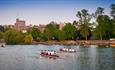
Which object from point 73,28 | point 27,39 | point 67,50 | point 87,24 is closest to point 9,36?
point 27,39

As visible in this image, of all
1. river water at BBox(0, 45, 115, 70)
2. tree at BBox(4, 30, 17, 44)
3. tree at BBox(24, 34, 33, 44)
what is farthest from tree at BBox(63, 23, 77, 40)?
river water at BBox(0, 45, 115, 70)

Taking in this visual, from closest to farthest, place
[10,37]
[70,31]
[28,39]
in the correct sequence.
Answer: [70,31], [28,39], [10,37]

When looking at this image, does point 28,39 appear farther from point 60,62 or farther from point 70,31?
point 60,62

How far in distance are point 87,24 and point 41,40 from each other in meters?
32.7

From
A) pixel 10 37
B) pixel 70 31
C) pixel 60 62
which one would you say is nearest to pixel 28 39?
pixel 10 37

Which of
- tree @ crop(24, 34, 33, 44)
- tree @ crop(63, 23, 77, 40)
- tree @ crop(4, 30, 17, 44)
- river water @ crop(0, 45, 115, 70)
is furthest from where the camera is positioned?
tree @ crop(4, 30, 17, 44)

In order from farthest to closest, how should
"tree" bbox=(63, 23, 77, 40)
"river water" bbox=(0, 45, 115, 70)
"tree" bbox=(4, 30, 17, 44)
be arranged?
"tree" bbox=(4, 30, 17, 44)
"tree" bbox=(63, 23, 77, 40)
"river water" bbox=(0, 45, 115, 70)

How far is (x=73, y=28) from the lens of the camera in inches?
5153

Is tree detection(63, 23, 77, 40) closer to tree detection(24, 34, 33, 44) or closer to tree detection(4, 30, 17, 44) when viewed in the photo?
tree detection(24, 34, 33, 44)

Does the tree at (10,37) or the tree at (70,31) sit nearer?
the tree at (70,31)

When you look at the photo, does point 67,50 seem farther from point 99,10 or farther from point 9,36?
point 9,36

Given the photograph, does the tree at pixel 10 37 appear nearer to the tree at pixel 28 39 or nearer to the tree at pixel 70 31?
the tree at pixel 28 39

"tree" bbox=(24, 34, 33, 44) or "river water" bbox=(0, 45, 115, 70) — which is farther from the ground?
"tree" bbox=(24, 34, 33, 44)

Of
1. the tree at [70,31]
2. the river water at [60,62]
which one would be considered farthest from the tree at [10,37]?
the river water at [60,62]
